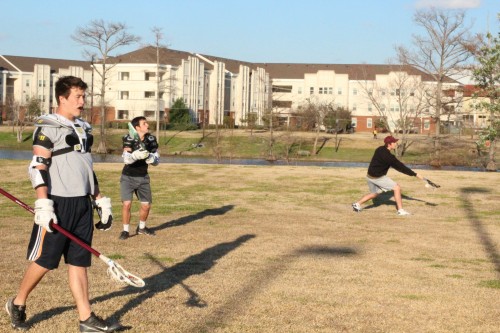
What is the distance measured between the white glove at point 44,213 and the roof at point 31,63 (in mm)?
112842

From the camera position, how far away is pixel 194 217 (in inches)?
609

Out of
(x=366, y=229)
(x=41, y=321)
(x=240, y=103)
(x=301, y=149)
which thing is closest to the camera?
(x=41, y=321)

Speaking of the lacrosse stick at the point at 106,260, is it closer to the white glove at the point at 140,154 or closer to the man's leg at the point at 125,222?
the white glove at the point at 140,154

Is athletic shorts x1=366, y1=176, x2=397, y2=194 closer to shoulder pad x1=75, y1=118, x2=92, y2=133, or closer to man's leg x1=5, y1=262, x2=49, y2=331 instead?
shoulder pad x1=75, y1=118, x2=92, y2=133

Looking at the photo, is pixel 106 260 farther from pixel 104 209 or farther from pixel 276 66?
pixel 276 66

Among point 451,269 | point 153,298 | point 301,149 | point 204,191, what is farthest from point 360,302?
point 301,149

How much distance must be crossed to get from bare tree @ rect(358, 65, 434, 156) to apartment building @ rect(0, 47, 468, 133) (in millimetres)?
585

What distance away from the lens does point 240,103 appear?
375 ft

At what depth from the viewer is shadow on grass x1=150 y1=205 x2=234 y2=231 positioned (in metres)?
13.9

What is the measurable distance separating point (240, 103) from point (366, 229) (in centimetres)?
10093

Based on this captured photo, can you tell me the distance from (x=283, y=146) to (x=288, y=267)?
191 ft

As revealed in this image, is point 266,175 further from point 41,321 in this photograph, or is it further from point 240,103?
point 240,103

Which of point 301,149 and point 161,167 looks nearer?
point 161,167

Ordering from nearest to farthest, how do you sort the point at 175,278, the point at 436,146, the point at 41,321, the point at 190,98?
1. the point at 41,321
2. the point at 175,278
3. the point at 436,146
4. the point at 190,98
